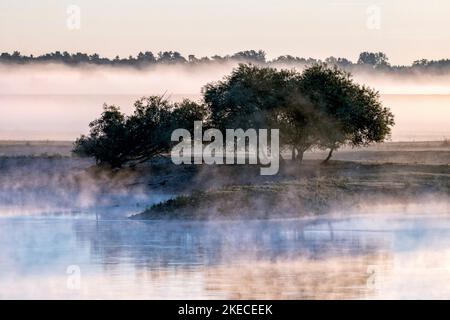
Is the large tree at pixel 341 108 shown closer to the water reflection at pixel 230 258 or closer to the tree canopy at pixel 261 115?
the tree canopy at pixel 261 115

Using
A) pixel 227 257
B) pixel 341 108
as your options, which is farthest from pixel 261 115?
pixel 227 257

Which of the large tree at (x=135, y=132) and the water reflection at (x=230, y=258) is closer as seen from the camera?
the water reflection at (x=230, y=258)

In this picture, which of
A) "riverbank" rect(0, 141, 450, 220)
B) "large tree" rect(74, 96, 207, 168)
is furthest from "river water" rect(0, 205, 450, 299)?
"large tree" rect(74, 96, 207, 168)

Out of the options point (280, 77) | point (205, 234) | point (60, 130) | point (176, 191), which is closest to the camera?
point (205, 234)

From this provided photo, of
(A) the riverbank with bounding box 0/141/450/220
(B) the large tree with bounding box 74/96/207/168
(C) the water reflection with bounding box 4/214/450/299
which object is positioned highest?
(B) the large tree with bounding box 74/96/207/168

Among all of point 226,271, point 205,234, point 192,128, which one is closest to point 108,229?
point 205,234

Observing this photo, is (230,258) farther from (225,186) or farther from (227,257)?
(225,186)

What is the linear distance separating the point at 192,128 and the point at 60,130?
4454 centimetres

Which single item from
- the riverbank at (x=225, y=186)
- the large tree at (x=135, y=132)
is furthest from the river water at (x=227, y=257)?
the large tree at (x=135, y=132)

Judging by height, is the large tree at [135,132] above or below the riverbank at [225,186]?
above

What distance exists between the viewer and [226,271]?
33469 mm

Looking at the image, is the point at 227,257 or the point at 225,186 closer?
the point at 227,257

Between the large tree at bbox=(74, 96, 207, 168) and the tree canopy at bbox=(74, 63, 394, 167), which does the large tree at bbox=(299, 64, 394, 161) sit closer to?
the tree canopy at bbox=(74, 63, 394, 167)
